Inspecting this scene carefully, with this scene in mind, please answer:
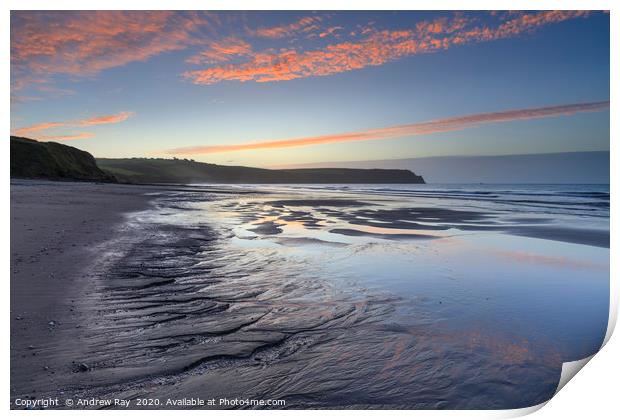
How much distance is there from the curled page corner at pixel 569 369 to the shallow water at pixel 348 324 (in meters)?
0.06

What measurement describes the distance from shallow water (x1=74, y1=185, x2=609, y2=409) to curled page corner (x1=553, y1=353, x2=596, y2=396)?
0.21 ft

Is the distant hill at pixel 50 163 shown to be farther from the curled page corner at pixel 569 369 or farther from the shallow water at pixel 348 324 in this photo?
the curled page corner at pixel 569 369

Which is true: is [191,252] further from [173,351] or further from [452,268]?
[452,268]

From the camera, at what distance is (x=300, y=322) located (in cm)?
418

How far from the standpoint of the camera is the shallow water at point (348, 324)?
3105 millimetres

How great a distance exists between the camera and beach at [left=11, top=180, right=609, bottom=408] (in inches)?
121

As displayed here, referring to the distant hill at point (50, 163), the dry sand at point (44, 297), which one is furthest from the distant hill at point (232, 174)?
the dry sand at point (44, 297)

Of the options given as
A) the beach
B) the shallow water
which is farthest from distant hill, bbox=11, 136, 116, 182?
the shallow water

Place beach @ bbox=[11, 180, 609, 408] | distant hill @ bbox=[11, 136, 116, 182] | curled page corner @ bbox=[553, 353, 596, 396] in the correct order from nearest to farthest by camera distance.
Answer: beach @ bbox=[11, 180, 609, 408] < curled page corner @ bbox=[553, 353, 596, 396] < distant hill @ bbox=[11, 136, 116, 182]

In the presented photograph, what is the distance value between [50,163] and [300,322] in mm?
47358

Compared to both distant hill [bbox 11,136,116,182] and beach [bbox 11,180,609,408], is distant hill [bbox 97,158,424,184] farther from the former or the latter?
beach [bbox 11,180,609,408]

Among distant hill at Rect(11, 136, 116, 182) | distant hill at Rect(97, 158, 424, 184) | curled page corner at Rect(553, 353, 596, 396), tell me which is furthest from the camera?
distant hill at Rect(97, 158, 424, 184)

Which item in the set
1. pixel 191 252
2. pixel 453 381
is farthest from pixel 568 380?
pixel 191 252

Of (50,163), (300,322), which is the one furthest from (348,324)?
(50,163)
